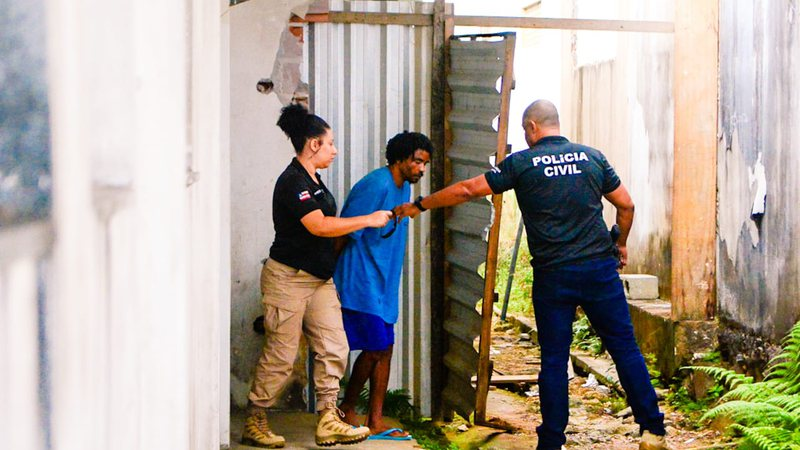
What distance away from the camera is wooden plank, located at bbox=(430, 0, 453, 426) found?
7.04 m

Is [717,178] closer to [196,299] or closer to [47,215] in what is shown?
[196,299]

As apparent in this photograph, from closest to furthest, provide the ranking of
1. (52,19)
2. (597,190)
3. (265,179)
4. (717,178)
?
(52,19) < (597,190) < (265,179) < (717,178)

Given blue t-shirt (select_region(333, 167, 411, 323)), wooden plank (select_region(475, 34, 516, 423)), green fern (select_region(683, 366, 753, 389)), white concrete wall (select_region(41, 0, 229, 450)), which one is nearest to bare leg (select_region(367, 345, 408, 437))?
blue t-shirt (select_region(333, 167, 411, 323))

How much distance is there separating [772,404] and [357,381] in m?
2.49

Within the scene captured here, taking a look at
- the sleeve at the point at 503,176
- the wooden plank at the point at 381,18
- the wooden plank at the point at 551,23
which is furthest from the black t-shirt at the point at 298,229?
the wooden plank at the point at 551,23

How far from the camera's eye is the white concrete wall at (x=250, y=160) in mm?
6801

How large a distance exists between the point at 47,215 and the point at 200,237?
8.24 feet

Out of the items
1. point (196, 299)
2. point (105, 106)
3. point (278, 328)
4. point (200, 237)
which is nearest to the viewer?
point (105, 106)

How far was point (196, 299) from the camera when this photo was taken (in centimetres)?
379

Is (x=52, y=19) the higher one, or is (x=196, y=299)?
(x=52, y=19)

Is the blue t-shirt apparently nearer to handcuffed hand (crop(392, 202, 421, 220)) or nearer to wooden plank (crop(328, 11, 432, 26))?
handcuffed hand (crop(392, 202, 421, 220))

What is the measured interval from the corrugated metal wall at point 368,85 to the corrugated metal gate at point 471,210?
25 cm

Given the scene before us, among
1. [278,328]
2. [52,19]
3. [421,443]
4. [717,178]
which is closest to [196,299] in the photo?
[278,328]

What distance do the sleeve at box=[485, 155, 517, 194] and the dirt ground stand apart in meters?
1.89
